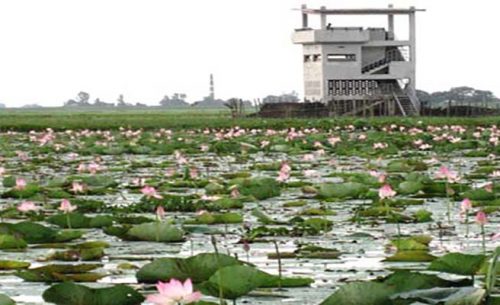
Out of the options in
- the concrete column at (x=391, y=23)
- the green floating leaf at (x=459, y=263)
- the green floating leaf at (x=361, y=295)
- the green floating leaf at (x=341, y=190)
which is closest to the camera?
the green floating leaf at (x=361, y=295)

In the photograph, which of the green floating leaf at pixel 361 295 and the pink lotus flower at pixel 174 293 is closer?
the pink lotus flower at pixel 174 293

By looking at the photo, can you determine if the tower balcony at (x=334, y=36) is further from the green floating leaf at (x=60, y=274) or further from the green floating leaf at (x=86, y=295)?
the green floating leaf at (x=86, y=295)

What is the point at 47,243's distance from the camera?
6.21 metres

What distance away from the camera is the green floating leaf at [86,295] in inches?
145

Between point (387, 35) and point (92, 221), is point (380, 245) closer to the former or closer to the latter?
point (92, 221)

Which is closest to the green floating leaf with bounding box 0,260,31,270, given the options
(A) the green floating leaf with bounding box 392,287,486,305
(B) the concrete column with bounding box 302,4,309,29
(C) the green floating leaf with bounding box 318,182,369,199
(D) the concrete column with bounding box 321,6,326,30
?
(A) the green floating leaf with bounding box 392,287,486,305

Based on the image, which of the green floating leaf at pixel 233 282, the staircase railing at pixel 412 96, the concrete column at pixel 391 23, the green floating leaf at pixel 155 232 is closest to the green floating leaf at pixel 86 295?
the green floating leaf at pixel 233 282

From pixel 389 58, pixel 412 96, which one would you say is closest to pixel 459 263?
pixel 412 96

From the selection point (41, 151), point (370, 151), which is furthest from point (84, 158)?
point (370, 151)

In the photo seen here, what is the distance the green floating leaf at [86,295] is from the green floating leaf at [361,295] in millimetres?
593

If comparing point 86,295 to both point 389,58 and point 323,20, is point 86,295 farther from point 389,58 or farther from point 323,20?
point 389,58

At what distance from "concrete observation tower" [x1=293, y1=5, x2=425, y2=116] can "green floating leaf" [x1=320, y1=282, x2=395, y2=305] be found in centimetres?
4239

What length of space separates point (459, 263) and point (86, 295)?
1.29 meters

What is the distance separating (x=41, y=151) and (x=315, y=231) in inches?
492
